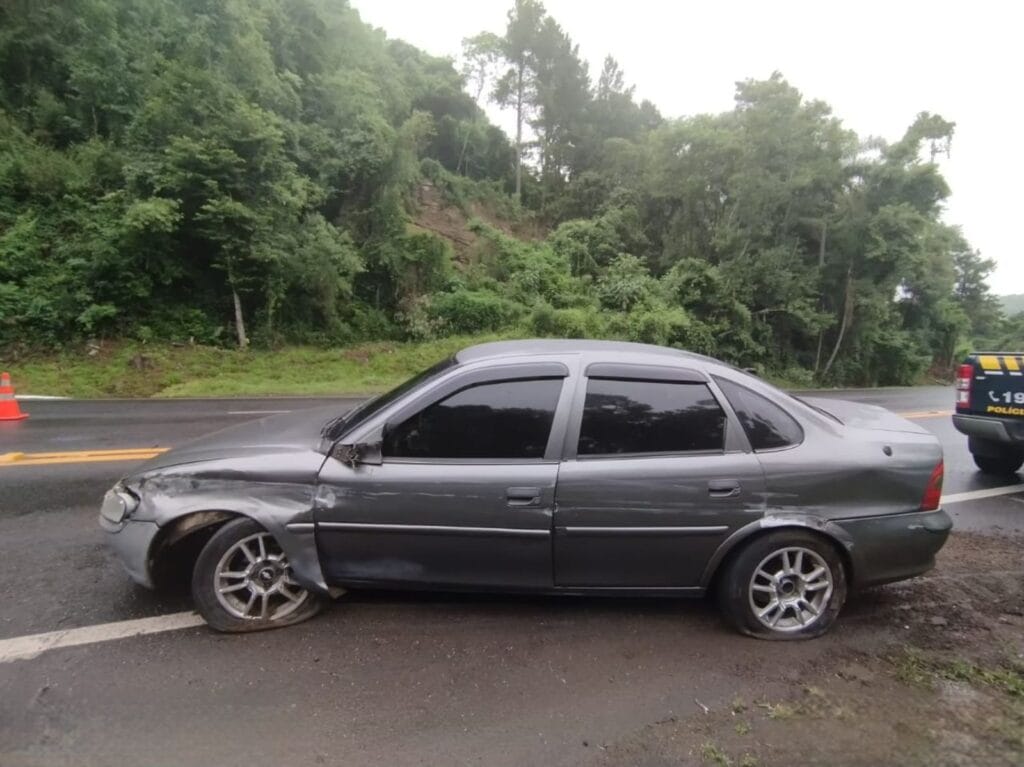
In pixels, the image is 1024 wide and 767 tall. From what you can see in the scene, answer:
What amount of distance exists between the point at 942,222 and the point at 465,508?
113ft

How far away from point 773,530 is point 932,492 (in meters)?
0.98

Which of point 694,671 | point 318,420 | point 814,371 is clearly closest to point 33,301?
point 318,420

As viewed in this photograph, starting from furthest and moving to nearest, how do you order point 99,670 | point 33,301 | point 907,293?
point 907,293, point 33,301, point 99,670

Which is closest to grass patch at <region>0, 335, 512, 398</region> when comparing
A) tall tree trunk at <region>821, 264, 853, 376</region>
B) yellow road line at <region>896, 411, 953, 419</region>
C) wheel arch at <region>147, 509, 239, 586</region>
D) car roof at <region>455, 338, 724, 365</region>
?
yellow road line at <region>896, 411, 953, 419</region>

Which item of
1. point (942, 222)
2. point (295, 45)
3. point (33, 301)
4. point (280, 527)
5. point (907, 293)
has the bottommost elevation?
point (280, 527)

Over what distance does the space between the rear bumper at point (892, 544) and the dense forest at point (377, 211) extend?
16889mm

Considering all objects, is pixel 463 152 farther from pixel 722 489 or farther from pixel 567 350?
pixel 722 489

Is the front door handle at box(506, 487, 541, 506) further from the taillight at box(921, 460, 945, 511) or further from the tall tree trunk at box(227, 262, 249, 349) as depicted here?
the tall tree trunk at box(227, 262, 249, 349)

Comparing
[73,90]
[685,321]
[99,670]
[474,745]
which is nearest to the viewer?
[474,745]

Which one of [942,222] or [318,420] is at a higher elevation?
[942,222]

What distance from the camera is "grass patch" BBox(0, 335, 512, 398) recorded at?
13977 millimetres

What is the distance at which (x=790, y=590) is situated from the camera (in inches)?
126

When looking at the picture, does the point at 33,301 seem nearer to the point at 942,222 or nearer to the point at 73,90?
the point at 73,90

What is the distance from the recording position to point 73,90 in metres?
19.7
